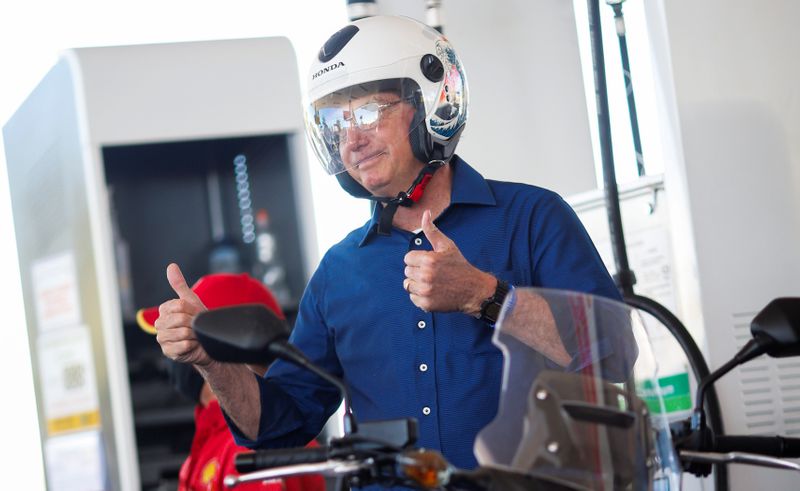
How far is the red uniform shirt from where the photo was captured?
139 inches

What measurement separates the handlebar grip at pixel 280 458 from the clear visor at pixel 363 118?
887mm

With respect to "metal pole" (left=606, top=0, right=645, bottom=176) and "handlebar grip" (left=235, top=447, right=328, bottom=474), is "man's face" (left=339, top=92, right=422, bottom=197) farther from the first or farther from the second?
"metal pole" (left=606, top=0, right=645, bottom=176)

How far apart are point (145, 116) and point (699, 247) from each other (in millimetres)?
2261

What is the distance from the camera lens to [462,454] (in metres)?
2.09

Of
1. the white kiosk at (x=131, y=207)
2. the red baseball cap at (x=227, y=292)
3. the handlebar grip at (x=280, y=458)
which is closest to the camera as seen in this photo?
the handlebar grip at (x=280, y=458)

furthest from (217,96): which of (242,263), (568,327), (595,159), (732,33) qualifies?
(568,327)

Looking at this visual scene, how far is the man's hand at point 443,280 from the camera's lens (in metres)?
Result: 1.80

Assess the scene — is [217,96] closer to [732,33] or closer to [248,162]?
[248,162]

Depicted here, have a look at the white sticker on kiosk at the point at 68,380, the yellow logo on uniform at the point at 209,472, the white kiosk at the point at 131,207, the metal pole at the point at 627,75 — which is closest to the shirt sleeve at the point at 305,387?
the yellow logo on uniform at the point at 209,472

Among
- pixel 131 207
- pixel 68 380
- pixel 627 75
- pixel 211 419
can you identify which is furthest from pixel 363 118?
pixel 131 207

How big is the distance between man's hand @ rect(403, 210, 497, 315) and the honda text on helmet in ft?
1.39

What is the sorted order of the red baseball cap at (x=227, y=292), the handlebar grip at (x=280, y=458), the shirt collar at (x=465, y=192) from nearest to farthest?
the handlebar grip at (x=280, y=458) → the shirt collar at (x=465, y=192) → the red baseball cap at (x=227, y=292)

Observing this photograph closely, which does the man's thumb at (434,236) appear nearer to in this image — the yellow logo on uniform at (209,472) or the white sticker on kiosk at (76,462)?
the yellow logo on uniform at (209,472)

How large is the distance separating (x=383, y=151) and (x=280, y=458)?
899 millimetres
